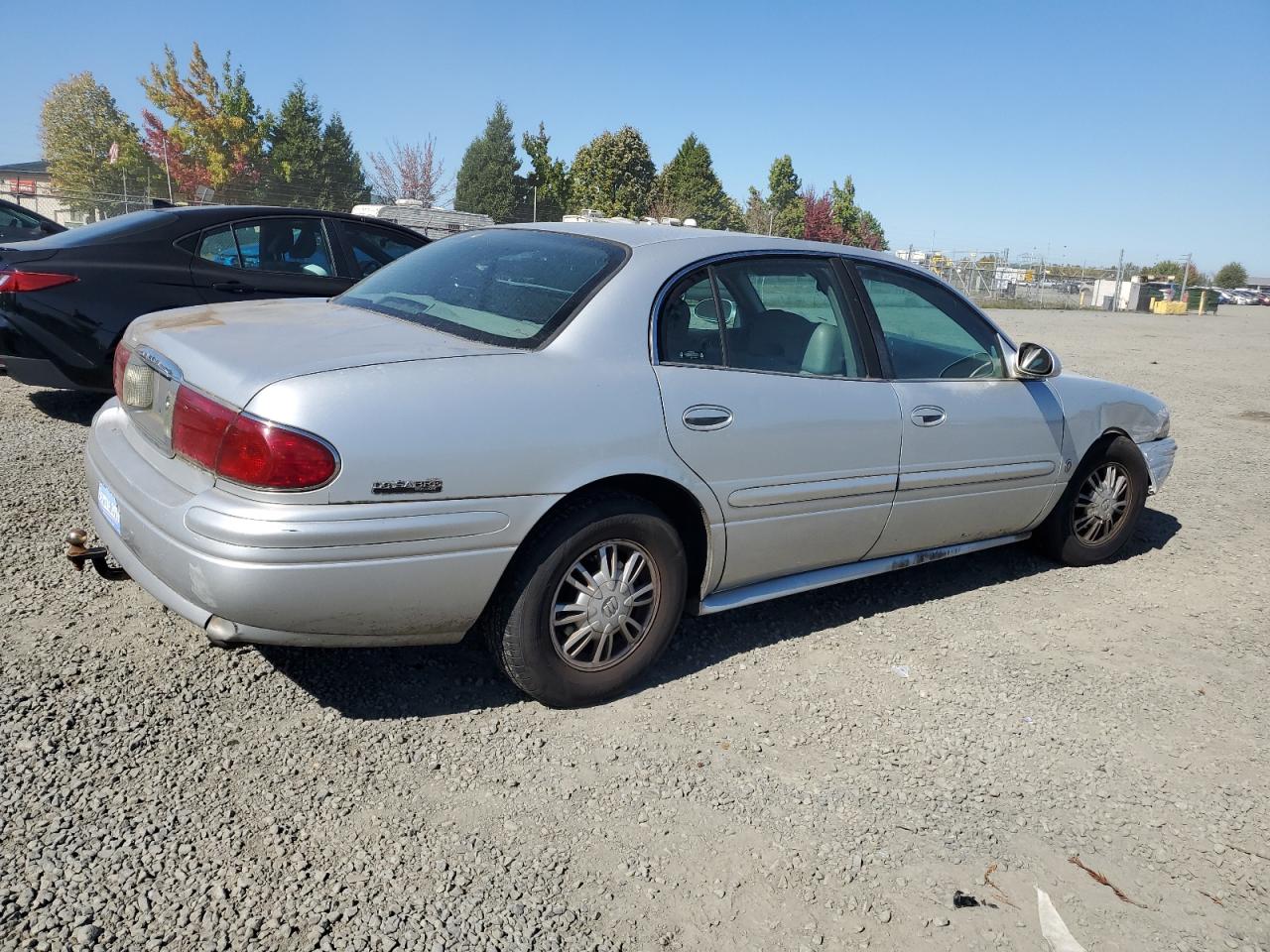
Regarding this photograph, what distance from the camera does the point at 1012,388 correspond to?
170 inches

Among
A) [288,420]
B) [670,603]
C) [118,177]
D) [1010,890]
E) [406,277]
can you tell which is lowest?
[1010,890]

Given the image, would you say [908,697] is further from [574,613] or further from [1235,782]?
[574,613]

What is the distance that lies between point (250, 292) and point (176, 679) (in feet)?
12.9

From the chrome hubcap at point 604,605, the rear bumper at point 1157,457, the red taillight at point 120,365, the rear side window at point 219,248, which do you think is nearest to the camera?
the chrome hubcap at point 604,605

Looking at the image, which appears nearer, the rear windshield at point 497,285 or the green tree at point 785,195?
the rear windshield at point 497,285

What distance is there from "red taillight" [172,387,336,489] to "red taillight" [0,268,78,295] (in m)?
4.01

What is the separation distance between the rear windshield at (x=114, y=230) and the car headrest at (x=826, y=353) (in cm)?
455

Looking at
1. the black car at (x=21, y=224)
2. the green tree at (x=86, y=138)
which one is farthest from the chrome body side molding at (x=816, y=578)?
the green tree at (x=86, y=138)

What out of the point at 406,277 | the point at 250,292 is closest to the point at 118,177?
the point at 250,292

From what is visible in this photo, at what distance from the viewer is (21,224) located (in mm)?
13312

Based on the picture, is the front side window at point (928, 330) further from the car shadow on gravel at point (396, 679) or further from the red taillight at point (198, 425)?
the red taillight at point (198, 425)

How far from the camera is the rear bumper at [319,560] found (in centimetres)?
250

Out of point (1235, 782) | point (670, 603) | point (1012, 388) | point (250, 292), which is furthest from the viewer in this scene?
point (250, 292)

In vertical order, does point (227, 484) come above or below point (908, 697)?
above
